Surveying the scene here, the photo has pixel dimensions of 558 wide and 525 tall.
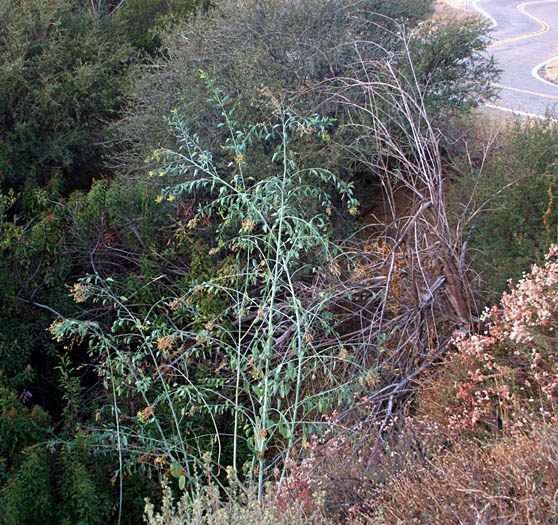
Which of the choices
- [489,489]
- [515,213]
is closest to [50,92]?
[515,213]

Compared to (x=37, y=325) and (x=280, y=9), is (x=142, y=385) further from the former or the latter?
(x=280, y=9)

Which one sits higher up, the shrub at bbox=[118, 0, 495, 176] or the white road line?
the shrub at bbox=[118, 0, 495, 176]

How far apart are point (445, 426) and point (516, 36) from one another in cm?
1944

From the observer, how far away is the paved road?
12.2 meters

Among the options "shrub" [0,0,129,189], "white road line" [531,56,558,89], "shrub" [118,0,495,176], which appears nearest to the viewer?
"shrub" [118,0,495,176]

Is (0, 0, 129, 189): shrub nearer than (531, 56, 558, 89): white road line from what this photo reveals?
Yes

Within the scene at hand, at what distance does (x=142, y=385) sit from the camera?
15.0ft

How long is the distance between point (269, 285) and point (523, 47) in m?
16.0

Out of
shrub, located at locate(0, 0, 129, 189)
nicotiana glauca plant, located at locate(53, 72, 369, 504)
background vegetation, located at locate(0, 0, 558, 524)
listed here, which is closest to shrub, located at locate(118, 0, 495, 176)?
background vegetation, located at locate(0, 0, 558, 524)

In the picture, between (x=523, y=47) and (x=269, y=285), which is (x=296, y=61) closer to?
(x=269, y=285)

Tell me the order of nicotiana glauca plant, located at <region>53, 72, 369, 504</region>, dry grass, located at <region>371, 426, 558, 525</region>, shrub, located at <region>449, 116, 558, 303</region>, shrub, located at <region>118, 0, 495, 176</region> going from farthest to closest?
shrub, located at <region>118, 0, 495, 176</region> < shrub, located at <region>449, 116, 558, 303</region> < nicotiana glauca plant, located at <region>53, 72, 369, 504</region> < dry grass, located at <region>371, 426, 558, 525</region>

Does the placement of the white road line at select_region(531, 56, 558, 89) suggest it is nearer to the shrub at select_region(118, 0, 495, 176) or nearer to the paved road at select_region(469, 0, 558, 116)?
the paved road at select_region(469, 0, 558, 116)

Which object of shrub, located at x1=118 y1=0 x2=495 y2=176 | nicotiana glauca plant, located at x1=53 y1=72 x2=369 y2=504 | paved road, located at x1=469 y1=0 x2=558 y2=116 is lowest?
paved road, located at x1=469 y1=0 x2=558 y2=116

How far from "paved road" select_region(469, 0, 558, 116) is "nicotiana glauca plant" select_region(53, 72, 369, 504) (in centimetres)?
352
